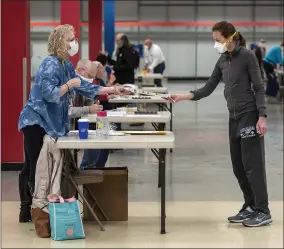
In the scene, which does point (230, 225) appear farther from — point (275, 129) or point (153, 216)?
point (275, 129)

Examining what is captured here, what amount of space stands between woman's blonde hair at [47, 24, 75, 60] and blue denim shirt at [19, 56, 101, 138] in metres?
0.05

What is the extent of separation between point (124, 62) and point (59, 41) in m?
5.33

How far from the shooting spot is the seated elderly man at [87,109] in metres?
4.93

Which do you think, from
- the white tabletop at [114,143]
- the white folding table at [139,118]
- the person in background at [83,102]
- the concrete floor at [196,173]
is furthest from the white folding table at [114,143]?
the white folding table at [139,118]

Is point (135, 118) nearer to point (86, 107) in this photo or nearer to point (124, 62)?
point (86, 107)

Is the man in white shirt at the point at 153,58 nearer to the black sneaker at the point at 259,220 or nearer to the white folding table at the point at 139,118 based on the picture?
the white folding table at the point at 139,118

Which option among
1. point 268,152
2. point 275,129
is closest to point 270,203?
point 268,152

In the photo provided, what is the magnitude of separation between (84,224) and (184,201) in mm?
1020

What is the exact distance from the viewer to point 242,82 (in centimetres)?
452

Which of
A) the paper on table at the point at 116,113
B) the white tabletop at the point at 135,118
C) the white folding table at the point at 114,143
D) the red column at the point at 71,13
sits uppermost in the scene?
the red column at the point at 71,13

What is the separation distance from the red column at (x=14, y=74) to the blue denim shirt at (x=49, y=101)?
2.42 meters

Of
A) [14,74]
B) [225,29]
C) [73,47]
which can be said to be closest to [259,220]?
[225,29]

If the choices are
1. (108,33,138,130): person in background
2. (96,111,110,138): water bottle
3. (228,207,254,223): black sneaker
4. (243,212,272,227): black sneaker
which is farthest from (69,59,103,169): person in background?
(108,33,138,130): person in background

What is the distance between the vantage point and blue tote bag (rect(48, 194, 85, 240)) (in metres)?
4.39
